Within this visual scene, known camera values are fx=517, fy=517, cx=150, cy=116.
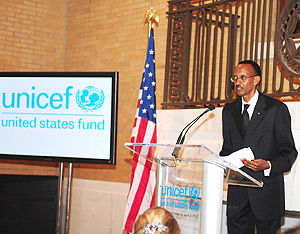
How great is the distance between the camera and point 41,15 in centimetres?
827

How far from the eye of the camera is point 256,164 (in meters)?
3.39

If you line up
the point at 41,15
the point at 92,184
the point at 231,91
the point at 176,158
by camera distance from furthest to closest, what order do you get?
the point at 41,15 < the point at 92,184 < the point at 231,91 < the point at 176,158

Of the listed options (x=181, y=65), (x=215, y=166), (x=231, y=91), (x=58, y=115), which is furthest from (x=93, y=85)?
(x=215, y=166)

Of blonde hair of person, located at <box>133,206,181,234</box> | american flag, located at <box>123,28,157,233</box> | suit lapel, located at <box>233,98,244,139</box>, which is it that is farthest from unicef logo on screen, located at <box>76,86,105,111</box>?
blonde hair of person, located at <box>133,206,181,234</box>

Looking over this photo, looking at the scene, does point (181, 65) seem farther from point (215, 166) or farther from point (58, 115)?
point (215, 166)

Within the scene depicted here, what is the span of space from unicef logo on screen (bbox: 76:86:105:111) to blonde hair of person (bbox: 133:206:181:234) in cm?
375

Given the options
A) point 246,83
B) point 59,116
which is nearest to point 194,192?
point 246,83

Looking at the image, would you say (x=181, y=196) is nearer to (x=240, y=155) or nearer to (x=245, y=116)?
(x=240, y=155)

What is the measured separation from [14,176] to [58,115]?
4.31ft

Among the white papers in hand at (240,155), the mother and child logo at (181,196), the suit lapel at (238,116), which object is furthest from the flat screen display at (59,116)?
the mother and child logo at (181,196)

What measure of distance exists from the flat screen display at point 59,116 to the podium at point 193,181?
2610 mm

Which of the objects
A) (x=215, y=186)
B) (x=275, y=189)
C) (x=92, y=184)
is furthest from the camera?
(x=92, y=184)

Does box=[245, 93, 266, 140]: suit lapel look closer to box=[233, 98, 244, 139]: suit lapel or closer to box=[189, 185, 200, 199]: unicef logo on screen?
box=[233, 98, 244, 139]: suit lapel

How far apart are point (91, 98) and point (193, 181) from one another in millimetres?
3040
